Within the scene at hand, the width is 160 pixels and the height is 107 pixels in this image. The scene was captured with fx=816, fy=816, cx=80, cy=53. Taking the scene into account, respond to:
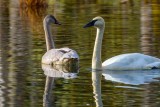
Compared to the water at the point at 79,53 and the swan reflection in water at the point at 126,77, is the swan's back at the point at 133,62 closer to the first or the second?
the swan reflection in water at the point at 126,77

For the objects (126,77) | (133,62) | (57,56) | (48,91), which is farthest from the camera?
(57,56)

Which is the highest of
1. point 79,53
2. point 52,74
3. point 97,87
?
point 97,87

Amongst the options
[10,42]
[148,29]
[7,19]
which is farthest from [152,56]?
[7,19]

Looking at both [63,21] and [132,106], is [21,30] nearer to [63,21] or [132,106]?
[63,21]

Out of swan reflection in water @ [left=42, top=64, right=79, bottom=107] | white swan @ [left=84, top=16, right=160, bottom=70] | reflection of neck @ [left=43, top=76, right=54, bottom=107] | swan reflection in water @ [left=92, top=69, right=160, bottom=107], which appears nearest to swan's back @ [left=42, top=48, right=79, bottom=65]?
swan reflection in water @ [left=42, top=64, right=79, bottom=107]

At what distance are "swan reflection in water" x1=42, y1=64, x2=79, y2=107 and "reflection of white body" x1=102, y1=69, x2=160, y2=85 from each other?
66 centimetres

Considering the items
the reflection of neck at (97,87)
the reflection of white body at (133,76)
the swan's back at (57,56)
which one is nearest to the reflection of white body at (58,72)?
the swan's back at (57,56)

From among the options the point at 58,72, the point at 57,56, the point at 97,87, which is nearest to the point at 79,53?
the point at 57,56

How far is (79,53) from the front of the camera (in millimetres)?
17938

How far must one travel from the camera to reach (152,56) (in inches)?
682

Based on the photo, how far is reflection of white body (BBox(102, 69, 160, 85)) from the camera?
14402 millimetres

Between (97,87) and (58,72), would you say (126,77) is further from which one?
(58,72)

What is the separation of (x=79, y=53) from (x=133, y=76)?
10.1ft

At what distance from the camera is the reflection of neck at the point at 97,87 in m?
12.3
